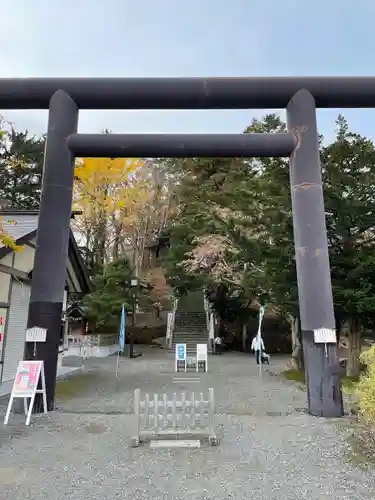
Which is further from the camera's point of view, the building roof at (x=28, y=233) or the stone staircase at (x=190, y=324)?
the stone staircase at (x=190, y=324)

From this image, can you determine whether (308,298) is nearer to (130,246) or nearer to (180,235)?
(180,235)

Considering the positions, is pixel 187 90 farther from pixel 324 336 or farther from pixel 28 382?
pixel 28 382

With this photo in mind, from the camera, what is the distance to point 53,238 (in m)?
7.62

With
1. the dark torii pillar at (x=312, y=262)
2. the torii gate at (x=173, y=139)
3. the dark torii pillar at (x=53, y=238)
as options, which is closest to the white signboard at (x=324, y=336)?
the dark torii pillar at (x=312, y=262)

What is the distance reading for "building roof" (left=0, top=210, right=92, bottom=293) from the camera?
8.97 m

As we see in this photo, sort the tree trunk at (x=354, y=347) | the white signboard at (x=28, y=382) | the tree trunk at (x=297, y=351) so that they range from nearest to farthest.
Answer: the white signboard at (x=28, y=382)
the tree trunk at (x=354, y=347)
the tree trunk at (x=297, y=351)

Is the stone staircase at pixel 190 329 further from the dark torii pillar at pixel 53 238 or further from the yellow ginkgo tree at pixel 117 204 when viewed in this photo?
the dark torii pillar at pixel 53 238

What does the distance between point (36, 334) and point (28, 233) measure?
2.97 m

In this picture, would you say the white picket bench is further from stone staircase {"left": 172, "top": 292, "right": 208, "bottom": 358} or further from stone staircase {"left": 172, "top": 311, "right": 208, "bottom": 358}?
stone staircase {"left": 172, "top": 311, "right": 208, "bottom": 358}

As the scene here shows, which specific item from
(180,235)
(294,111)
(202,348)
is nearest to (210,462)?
(294,111)

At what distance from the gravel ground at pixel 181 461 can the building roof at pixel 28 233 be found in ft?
12.7

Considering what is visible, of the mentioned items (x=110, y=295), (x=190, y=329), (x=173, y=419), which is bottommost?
(x=173, y=419)

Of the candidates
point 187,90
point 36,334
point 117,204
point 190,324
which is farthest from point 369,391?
point 117,204

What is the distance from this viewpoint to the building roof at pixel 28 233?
897cm
